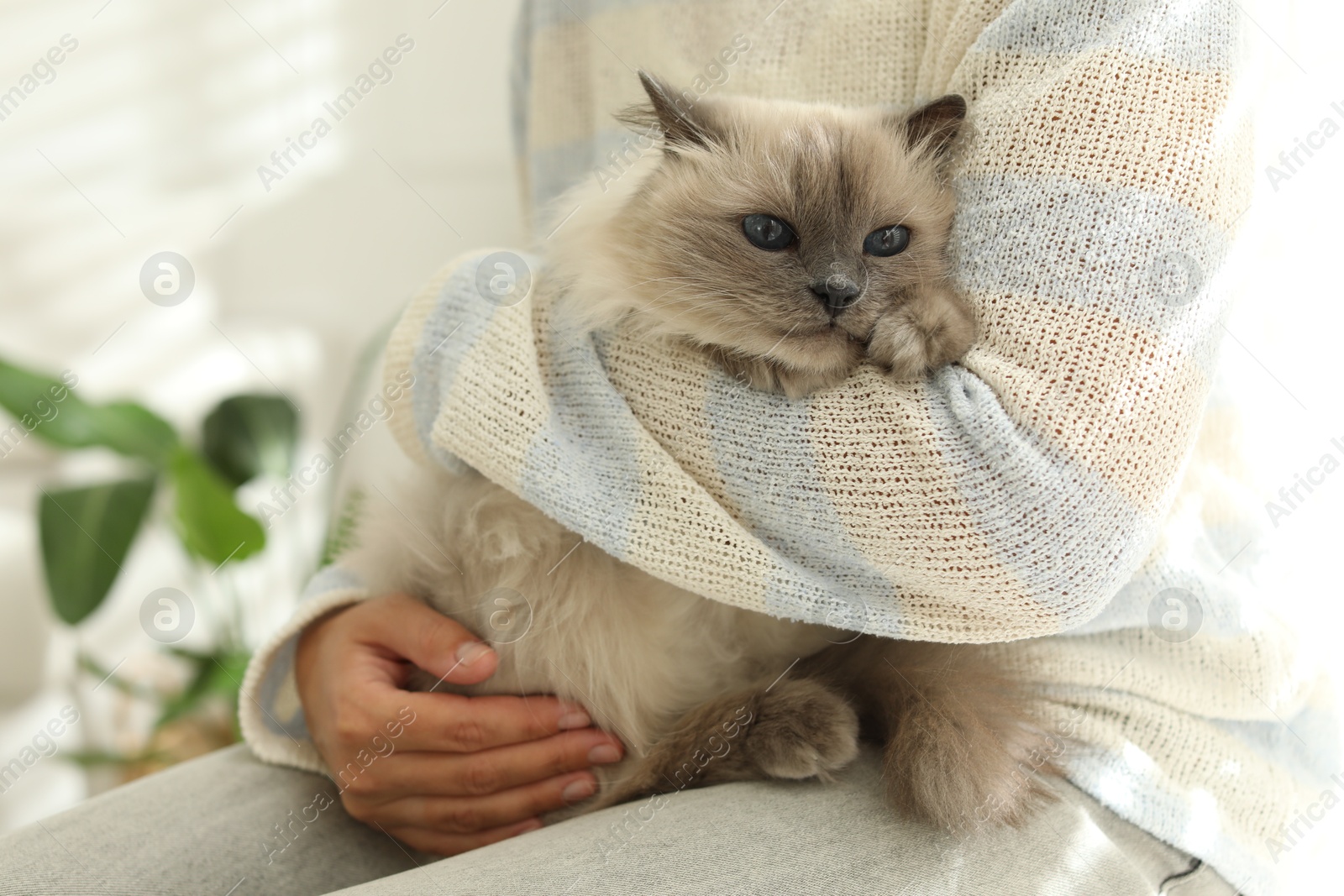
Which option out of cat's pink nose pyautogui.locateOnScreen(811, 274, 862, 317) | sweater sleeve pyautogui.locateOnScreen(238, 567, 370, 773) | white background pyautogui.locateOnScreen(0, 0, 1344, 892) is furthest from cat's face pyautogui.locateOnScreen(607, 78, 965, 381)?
white background pyautogui.locateOnScreen(0, 0, 1344, 892)

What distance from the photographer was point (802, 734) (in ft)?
3.05

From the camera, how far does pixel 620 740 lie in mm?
1050

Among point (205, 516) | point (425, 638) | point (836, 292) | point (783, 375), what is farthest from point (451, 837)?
point (205, 516)

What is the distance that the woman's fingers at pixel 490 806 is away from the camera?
41.2 inches

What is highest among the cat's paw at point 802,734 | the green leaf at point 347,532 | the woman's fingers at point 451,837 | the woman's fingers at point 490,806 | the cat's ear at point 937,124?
the cat's ear at point 937,124

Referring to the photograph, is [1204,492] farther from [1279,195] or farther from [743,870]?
[743,870]

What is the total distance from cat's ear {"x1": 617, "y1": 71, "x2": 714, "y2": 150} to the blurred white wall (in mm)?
1355

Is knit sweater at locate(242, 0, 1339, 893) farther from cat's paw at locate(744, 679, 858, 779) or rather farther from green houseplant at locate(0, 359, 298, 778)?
green houseplant at locate(0, 359, 298, 778)

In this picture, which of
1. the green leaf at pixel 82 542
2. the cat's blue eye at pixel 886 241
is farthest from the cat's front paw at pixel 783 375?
the green leaf at pixel 82 542

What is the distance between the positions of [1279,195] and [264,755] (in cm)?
154

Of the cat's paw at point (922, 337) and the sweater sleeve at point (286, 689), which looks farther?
the sweater sleeve at point (286, 689)

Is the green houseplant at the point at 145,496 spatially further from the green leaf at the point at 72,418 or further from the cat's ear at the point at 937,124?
the cat's ear at the point at 937,124

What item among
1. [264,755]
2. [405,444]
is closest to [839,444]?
[405,444]

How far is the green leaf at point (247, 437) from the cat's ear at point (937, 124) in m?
1.73
